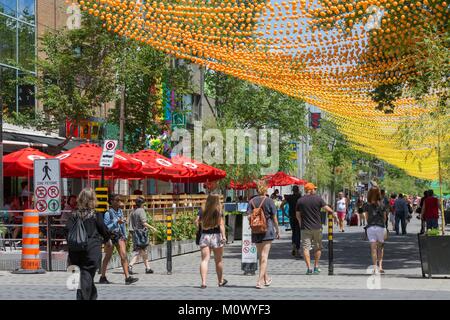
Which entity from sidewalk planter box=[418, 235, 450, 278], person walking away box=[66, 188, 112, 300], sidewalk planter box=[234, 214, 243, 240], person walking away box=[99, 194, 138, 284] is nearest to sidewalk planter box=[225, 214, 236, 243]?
sidewalk planter box=[234, 214, 243, 240]

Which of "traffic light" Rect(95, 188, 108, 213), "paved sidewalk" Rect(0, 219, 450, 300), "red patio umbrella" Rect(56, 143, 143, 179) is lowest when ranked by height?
"paved sidewalk" Rect(0, 219, 450, 300)

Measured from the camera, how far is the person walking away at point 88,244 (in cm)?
1219

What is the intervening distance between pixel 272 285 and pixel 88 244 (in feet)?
18.5

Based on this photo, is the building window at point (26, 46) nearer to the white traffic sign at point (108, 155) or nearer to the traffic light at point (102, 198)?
the white traffic sign at point (108, 155)

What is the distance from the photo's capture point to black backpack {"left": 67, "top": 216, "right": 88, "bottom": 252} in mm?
12078

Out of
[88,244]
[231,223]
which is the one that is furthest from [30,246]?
[231,223]

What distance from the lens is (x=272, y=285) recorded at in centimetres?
1705

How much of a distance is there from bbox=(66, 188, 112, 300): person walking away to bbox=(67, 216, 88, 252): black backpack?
39 mm

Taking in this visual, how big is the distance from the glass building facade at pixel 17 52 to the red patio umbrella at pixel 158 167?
19.1 feet

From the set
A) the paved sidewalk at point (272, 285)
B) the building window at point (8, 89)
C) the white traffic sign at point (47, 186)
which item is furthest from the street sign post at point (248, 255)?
the building window at point (8, 89)

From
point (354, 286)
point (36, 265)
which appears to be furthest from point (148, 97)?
point (354, 286)

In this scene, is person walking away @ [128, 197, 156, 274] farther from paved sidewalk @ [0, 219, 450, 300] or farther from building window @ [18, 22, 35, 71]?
building window @ [18, 22, 35, 71]

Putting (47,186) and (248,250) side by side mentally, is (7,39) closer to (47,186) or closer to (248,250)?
(47,186)
